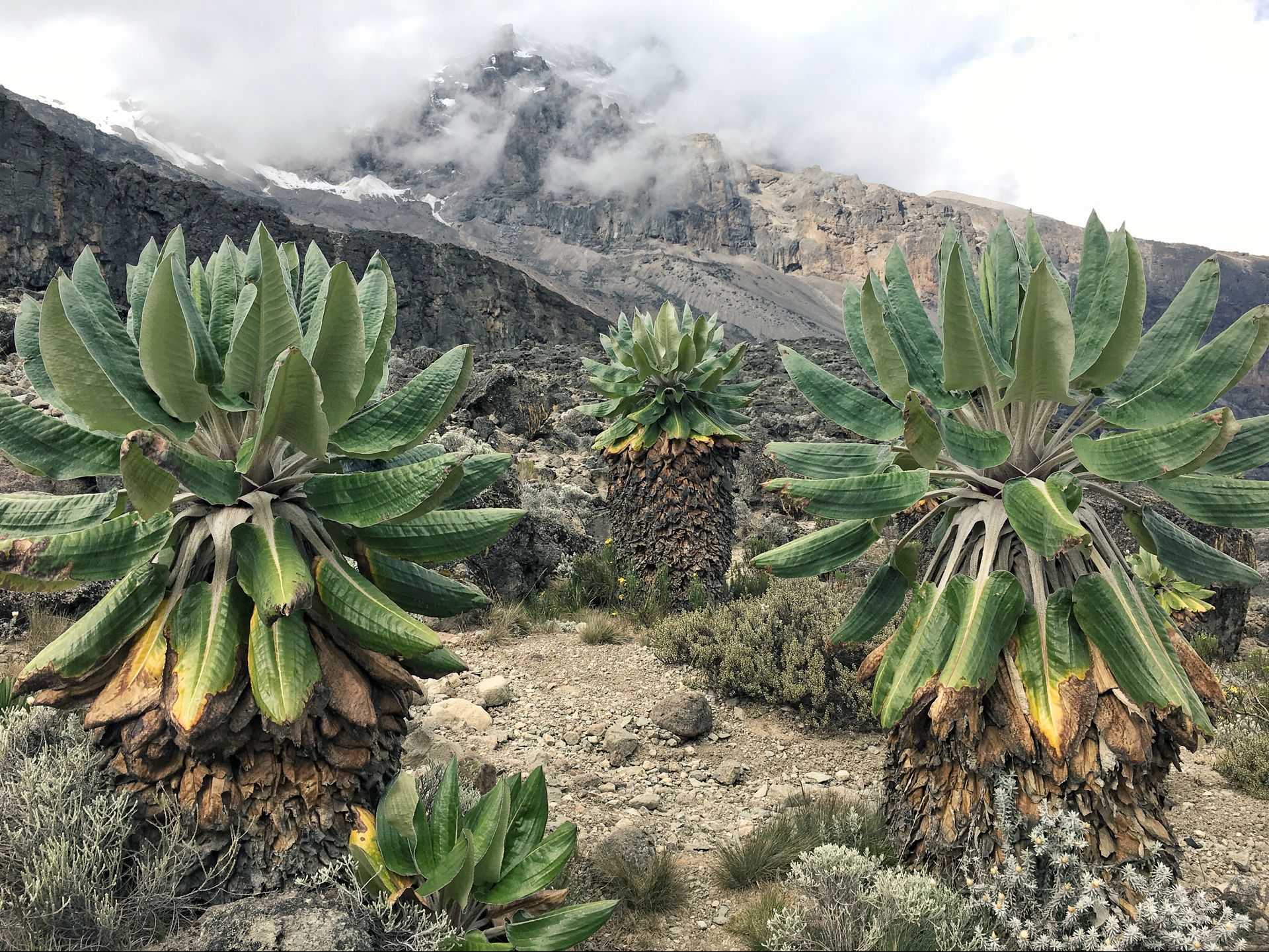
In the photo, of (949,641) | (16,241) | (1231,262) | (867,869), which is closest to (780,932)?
(867,869)

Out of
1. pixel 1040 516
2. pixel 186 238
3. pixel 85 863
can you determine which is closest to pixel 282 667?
pixel 85 863

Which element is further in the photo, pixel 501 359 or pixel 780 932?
pixel 501 359

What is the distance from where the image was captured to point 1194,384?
2.38 metres

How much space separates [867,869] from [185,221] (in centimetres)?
4656

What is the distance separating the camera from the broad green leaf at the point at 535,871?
218cm

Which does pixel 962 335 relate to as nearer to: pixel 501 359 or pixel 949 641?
pixel 949 641

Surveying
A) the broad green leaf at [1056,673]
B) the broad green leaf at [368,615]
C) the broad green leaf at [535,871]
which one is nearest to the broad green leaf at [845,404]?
the broad green leaf at [1056,673]

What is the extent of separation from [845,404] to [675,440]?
4.31 metres

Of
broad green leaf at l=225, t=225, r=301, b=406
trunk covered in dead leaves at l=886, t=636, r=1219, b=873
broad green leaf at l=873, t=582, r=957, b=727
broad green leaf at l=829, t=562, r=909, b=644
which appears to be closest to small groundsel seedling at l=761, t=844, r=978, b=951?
trunk covered in dead leaves at l=886, t=636, r=1219, b=873

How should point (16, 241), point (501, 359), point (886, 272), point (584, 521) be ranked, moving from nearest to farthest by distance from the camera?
point (886, 272) < point (584, 521) < point (501, 359) < point (16, 241)

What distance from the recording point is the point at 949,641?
2.41 m

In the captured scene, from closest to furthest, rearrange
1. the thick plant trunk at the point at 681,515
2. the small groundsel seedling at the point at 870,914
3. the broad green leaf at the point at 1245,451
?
the small groundsel seedling at the point at 870,914 → the broad green leaf at the point at 1245,451 → the thick plant trunk at the point at 681,515

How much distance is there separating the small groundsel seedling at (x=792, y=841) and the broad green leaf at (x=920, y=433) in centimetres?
138

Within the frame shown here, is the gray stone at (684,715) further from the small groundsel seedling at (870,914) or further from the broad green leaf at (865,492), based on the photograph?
the broad green leaf at (865,492)
